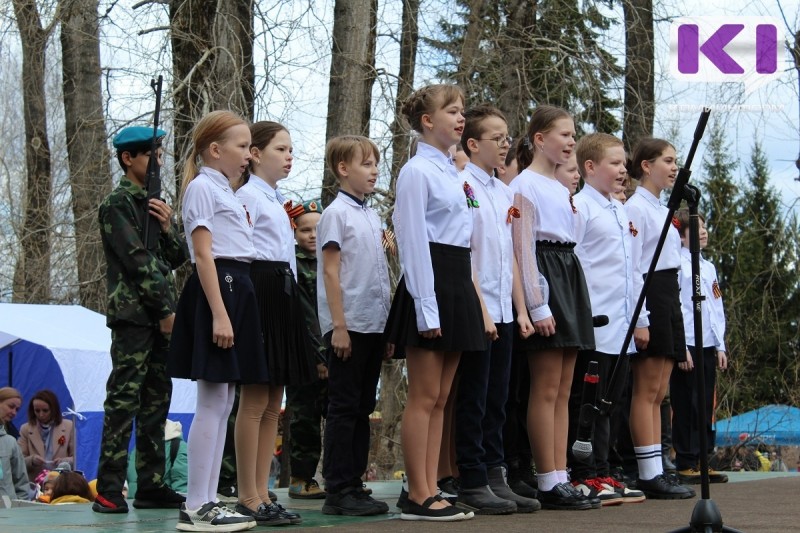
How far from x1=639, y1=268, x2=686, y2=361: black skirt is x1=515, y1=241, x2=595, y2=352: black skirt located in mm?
839

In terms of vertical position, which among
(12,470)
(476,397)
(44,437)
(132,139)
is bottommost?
(12,470)

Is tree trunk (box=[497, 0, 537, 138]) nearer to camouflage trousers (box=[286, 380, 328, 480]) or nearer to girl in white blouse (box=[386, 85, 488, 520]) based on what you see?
camouflage trousers (box=[286, 380, 328, 480])

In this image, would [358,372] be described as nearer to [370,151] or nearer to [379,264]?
[379,264]

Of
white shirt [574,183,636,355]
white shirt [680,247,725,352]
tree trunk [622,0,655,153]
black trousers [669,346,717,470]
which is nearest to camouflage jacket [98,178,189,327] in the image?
white shirt [574,183,636,355]

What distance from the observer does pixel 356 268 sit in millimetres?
5707

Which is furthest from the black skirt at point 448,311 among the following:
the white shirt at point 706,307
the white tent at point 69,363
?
the white tent at point 69,363

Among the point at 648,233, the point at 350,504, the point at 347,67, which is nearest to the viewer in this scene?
the point at 350,504

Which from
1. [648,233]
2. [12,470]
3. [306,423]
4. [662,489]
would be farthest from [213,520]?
[12,470]

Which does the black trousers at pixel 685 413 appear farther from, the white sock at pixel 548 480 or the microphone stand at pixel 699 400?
the microphone stand at pixel 699 400

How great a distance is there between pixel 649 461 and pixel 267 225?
2.76 m

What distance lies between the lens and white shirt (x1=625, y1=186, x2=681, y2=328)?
22.8 ft

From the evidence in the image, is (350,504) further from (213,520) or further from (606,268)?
(606,268)

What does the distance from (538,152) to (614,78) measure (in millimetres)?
6428

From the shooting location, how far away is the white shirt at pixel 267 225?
17.6 feet
